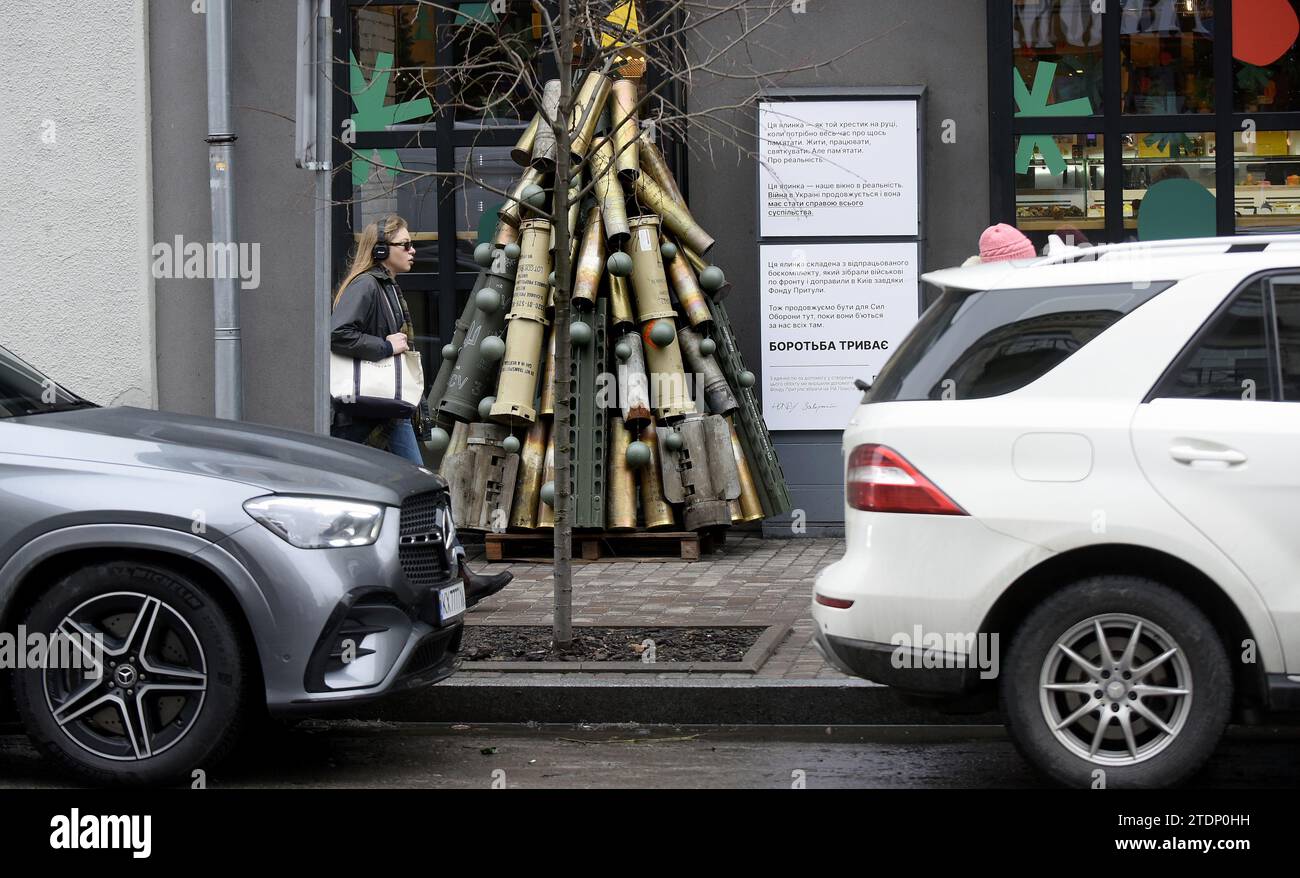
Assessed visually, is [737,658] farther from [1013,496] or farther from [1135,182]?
[1135,182]

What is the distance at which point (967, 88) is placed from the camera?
11516mm

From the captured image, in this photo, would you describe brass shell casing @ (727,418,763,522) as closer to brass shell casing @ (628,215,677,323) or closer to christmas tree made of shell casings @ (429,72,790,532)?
christmas tree made of shell casings @ (429,72,790,532)

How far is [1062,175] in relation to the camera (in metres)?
11.5

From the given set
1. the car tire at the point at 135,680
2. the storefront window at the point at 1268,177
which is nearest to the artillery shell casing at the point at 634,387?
the storefront window at the point at 1268,177

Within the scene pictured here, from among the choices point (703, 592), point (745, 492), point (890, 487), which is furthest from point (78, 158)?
point (890, 487)

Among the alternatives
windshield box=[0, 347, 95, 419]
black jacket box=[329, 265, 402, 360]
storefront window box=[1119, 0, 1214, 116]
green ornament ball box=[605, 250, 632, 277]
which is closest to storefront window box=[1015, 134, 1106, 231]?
storefront window box=[1119, 0, 1214, 116]

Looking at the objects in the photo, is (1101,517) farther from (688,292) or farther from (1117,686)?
(688,292)

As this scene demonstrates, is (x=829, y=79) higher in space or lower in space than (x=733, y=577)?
higher

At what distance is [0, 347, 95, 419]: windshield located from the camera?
6.15 meters

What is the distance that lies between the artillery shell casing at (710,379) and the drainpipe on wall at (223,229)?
3.24m

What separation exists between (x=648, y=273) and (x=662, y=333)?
1.44 ft

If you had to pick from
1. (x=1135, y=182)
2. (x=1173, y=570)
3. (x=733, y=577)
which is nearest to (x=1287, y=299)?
(x=1173, y=570)

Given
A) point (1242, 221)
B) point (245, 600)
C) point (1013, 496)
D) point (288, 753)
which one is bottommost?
point (288, 753)
